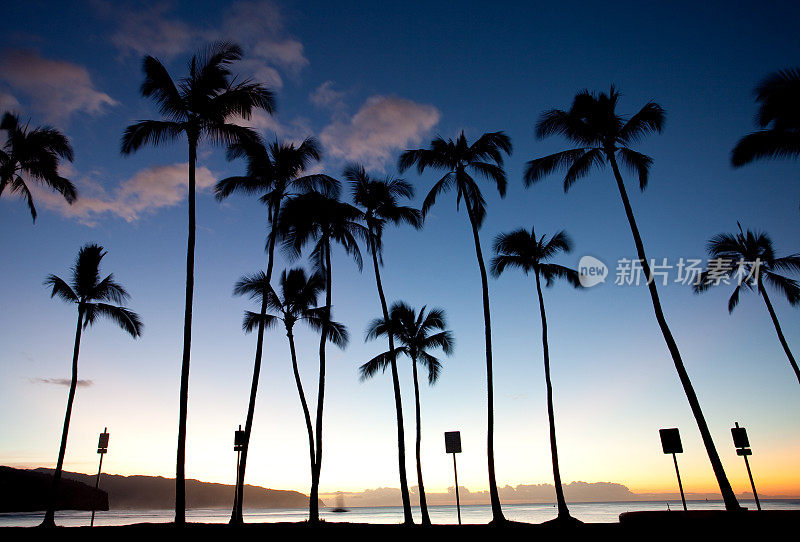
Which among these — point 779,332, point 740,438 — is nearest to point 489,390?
point 740,438

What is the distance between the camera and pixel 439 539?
15.5 m

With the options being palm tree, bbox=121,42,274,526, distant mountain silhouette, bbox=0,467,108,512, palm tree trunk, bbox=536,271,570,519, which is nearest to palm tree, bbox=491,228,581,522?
Result: palm tree trunk, bbox=536,271,570,519

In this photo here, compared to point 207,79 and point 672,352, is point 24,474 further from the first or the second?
point 672,352

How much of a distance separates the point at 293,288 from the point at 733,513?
2239 centimetres

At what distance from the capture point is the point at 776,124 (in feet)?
57.4

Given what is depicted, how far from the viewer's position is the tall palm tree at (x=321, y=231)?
23094mm

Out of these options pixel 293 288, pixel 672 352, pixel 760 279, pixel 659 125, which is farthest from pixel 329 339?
pixel 760 279

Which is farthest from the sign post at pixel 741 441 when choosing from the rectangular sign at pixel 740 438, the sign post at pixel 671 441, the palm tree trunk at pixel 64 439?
the palm tree trunk at pixel 64 439

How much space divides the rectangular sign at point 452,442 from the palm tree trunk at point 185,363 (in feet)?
34.9

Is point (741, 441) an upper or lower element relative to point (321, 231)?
lower

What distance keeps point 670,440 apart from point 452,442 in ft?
27.5

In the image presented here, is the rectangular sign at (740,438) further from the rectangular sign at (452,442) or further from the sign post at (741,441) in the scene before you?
the rectangular sign at (452,442)

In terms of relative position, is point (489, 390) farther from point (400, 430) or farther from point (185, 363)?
point (185, 363)

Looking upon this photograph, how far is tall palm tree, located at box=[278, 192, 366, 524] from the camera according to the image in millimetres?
23094
